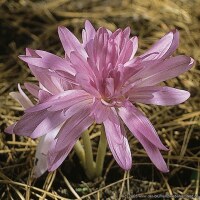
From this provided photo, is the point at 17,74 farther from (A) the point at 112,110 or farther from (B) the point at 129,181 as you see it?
(A) the point at 112,110

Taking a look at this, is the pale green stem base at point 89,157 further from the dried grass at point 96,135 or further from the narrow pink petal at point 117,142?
the narrow pink petal at point 117,142

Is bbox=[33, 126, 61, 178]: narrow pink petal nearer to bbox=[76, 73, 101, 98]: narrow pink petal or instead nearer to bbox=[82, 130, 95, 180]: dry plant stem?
bbox=[82, 130, 95, 180]: dry plant stem

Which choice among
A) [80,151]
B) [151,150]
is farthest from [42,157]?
[151,150]

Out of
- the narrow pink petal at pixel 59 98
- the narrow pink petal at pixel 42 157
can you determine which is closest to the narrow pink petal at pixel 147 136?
the narrow pink petal at pixel 59 98

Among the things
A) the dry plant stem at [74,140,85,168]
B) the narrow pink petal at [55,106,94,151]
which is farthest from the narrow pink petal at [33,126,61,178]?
the narrow pink petal at [55,106,94,151]

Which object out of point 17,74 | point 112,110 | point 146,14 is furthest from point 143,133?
point 146,14

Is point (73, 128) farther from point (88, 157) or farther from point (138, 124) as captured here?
point (88, 157)

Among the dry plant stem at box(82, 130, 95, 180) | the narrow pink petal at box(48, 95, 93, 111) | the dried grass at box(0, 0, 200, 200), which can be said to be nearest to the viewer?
the narrow pink petal at box(48, 95, 93, 111)
